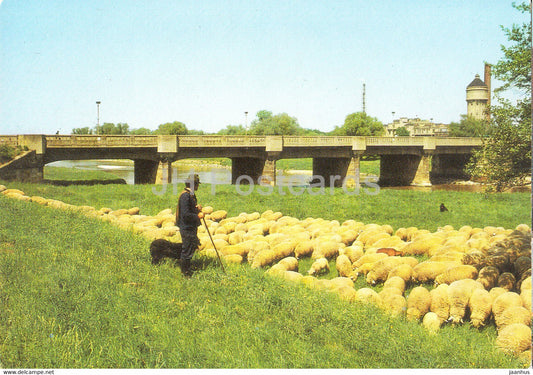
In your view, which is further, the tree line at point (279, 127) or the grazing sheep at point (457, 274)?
the tree line at point (279, 127)

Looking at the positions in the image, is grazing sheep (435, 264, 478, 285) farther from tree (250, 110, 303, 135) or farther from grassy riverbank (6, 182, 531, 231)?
tree (250, 110, 303, 135)

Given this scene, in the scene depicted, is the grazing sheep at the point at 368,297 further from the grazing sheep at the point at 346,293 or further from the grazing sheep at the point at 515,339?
the grazing sheep at the point at 515,339

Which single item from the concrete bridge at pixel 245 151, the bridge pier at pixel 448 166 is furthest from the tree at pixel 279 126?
the concrete bridge at pixel 245 151

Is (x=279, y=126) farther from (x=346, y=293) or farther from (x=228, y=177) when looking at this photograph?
(x=346, y=293)

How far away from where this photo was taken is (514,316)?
Result: 24.5ft

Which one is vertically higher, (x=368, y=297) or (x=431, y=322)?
(x=368, y=297)

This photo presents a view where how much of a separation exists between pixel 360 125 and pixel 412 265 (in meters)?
85.4

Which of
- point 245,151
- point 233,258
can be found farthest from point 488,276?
point 245,151

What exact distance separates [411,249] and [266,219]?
714 cm

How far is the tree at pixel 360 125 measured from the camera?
91.8 meters

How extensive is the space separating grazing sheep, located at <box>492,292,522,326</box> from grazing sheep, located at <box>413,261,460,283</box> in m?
2.31

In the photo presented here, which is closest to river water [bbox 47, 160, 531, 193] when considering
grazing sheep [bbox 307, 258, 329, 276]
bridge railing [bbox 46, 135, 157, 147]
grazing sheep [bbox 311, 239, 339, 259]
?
bridge railing [bbox 46, 135, 157, 147]

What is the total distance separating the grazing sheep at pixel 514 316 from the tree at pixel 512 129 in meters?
3.23

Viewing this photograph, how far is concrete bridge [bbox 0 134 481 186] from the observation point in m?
29.7
